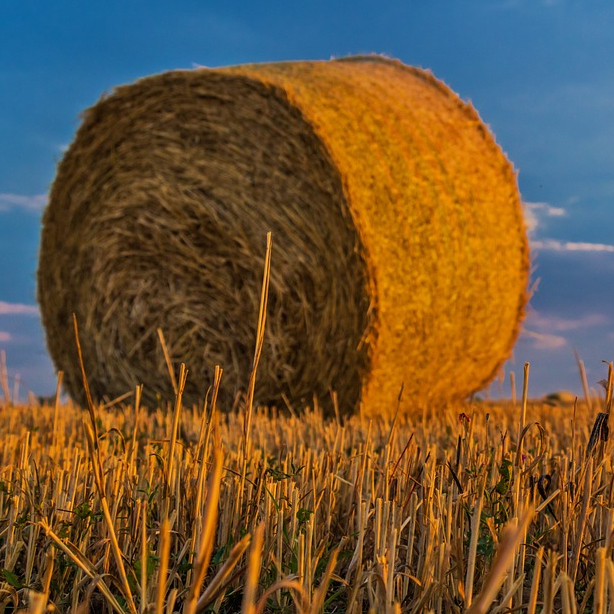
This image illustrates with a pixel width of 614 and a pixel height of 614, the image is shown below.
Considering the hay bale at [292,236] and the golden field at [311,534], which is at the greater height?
the hay bale at [292,236]

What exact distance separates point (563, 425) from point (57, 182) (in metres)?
4.14

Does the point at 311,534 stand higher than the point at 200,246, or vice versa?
the point at 200,246

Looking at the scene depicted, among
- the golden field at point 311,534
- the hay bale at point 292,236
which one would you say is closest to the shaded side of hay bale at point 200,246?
the hay bale at point 292,236

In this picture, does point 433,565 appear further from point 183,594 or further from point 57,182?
point 57,182

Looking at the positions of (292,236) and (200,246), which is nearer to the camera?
(292,236)

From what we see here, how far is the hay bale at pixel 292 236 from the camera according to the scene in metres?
4.82

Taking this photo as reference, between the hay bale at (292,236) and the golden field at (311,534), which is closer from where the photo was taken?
the golden field at (311,534)

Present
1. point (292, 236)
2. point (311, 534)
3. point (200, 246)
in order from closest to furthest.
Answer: point (311, 534) → point (292, 236) → point (200, 246)

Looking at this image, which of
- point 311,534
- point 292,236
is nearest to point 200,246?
point 292,236

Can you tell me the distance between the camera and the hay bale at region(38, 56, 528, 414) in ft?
15.8

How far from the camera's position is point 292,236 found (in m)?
4.97

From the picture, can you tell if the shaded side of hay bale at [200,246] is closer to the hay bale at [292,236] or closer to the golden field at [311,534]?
the hay bale at [292,236]

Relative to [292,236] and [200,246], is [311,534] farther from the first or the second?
[200,246]

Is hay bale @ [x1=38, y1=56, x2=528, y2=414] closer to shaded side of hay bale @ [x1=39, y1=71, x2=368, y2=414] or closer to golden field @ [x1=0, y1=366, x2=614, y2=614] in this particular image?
shaded side of hay bale @ [x1=39, y1=71, x2=368, y2=414]
